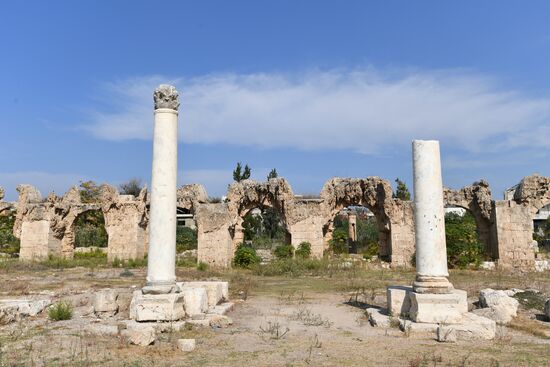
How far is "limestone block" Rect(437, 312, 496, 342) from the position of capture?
6282mm

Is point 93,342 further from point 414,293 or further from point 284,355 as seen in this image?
point 414,293

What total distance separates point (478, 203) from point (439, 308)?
1587cm

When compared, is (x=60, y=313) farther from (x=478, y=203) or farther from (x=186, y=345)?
(x=478, y=203)

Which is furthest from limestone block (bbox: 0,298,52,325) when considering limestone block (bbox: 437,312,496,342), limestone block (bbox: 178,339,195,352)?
limestone block (bbox: 437,312,496,342)

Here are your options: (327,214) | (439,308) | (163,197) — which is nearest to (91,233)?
(327,214)

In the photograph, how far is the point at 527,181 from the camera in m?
20.9

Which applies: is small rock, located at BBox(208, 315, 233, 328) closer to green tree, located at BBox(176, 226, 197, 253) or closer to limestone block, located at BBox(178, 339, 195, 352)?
limestone block, located at BBox(178, 339, 195, 352)

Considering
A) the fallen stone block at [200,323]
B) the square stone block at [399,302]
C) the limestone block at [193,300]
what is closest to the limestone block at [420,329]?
the square stone block at [399,302]

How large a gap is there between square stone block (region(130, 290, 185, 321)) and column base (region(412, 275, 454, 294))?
414 centimetres

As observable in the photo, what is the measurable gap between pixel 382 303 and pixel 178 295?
15.4 feet

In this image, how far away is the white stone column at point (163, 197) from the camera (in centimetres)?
789

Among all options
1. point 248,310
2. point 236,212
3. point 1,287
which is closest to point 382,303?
point 248,310

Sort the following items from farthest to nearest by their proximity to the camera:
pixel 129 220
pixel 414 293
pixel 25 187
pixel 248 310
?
pixel 25 187, pixel 129 220, pixel 248 310, pixel 414 293

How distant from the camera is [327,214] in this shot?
70.6 feet
